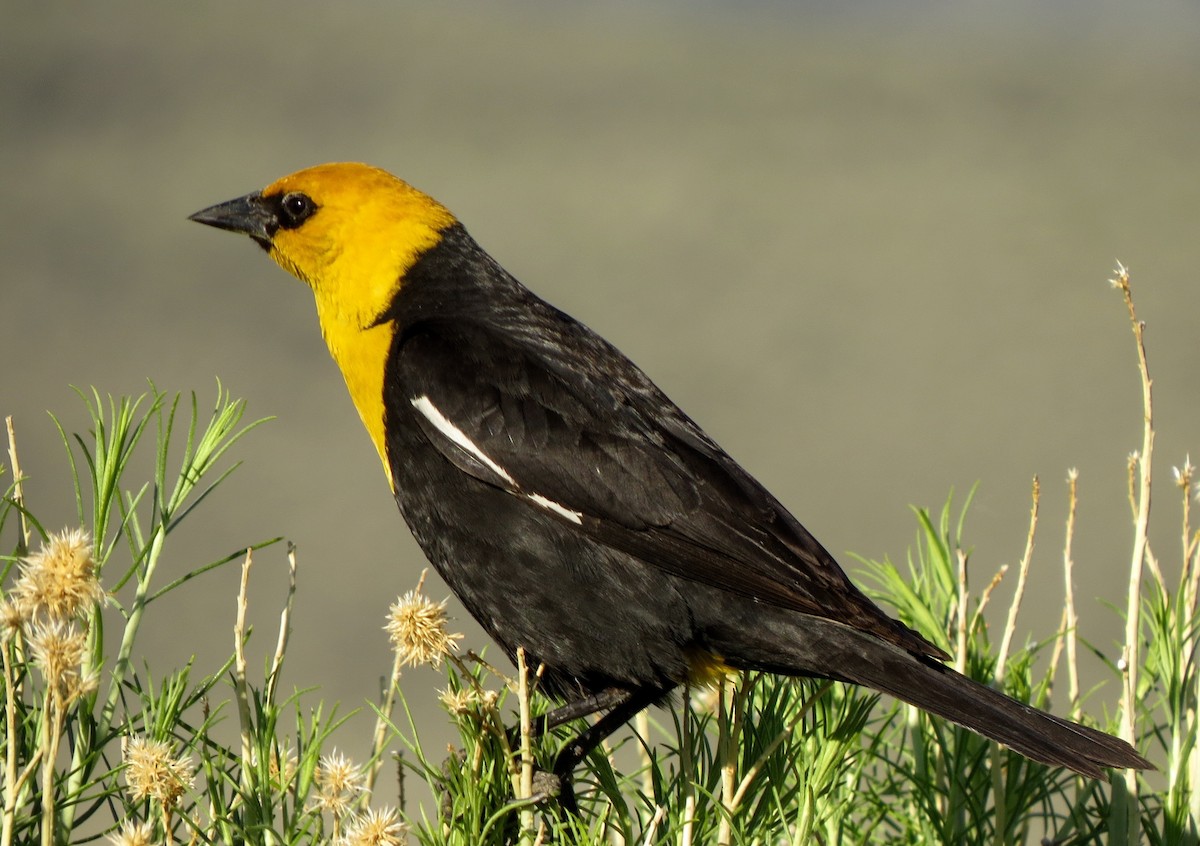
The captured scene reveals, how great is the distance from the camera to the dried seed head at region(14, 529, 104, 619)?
109cm

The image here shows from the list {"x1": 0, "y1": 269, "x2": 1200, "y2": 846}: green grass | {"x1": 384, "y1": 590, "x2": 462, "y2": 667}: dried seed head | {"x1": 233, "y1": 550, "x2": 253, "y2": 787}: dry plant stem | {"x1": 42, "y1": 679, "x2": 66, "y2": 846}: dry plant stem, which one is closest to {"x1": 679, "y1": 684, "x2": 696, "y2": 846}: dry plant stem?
{"x1": 0, "y1": 269, "x2": 1200, "y2": 846}: green grass

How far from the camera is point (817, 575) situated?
2.57 metres

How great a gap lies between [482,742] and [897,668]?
99 centimetres

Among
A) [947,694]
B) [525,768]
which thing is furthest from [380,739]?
[947,694]

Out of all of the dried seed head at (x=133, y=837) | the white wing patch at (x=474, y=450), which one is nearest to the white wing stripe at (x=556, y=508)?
the white wing patch at (x=474, y=450)

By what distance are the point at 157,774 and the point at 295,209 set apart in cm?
243

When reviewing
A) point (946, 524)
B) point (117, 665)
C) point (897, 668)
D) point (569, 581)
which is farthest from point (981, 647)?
point (117, 665)

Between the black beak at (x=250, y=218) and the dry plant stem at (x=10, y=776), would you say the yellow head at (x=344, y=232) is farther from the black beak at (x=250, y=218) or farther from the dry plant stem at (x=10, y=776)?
the dry plant stem at (x=10, y=776)

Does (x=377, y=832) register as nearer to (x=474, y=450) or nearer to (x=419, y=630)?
(x=419, y=630)

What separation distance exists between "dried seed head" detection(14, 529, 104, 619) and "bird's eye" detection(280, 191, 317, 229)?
239cm

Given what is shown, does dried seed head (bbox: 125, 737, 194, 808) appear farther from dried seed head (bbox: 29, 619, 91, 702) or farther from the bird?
the bird

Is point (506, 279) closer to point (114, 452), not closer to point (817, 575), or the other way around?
point (817, 575)

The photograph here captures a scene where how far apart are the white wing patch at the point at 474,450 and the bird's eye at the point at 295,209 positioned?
2.84ft

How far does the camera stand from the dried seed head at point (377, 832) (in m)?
1.20
